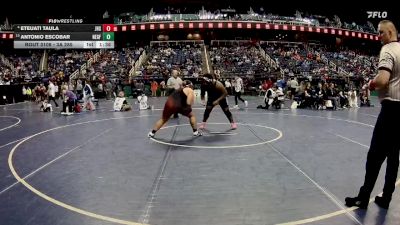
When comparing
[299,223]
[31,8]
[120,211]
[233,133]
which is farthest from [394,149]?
[31,8]

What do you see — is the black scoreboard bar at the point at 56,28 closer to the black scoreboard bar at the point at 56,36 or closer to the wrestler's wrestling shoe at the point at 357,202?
the black scoreboard bar at the point at 56,36

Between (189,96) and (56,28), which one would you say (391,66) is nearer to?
(189,96)

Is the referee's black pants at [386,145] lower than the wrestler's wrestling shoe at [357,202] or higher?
higher

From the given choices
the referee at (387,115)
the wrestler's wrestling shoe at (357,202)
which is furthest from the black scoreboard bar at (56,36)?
the wrestler's wrestling shoe at (357,202)

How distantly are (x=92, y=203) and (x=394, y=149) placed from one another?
374cm

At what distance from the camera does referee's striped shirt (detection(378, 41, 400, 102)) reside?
391 centimetres

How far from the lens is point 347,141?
8.67 meters

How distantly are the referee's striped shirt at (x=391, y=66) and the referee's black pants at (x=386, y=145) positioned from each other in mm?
91

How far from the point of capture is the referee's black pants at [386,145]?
160 inches

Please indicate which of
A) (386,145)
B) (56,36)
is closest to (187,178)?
(386,145)

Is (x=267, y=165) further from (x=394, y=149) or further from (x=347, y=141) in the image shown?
(x=347, y=141)

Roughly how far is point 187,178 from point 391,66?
3.24 metres

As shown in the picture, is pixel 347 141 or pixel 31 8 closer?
pixel 347 141

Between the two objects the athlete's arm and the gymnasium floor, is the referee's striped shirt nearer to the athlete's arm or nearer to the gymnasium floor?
the gymnasium floor
